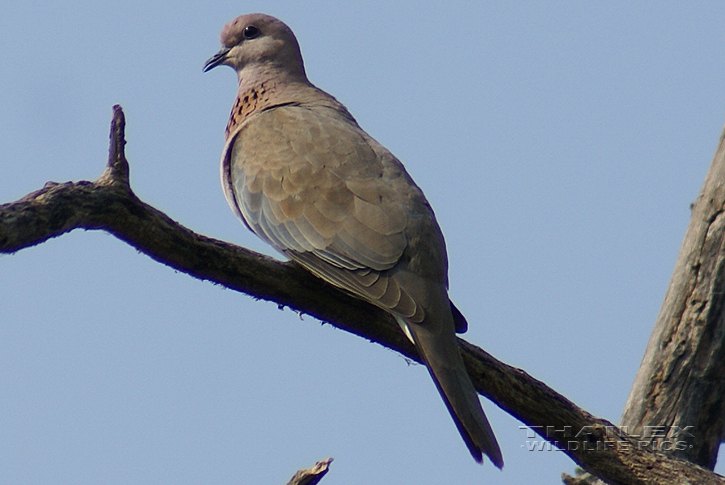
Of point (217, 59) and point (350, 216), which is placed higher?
point (217, 59)

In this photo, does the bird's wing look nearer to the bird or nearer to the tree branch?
the bird

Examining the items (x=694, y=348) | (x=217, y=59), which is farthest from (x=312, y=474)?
(x=217, y=59)

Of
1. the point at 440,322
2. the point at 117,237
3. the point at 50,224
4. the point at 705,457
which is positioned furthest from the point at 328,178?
the point at 705,457

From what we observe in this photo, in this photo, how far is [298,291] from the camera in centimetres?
350

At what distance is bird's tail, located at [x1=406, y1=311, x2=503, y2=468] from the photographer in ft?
10.8

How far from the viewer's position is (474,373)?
3.57 meters

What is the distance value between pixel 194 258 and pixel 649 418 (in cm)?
212

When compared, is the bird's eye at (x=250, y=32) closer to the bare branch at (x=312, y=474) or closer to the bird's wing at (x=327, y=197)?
the bird's wing at (x=327, y=197)

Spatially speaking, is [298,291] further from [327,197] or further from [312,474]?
[312,474]

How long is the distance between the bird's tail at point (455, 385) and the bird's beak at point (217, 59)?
253 centimetres

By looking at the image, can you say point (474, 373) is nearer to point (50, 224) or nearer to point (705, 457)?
point (705, 457)

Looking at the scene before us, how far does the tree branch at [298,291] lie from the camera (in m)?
2.74

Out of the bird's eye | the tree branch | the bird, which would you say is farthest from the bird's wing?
the bird's eye

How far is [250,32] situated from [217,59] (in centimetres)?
24
